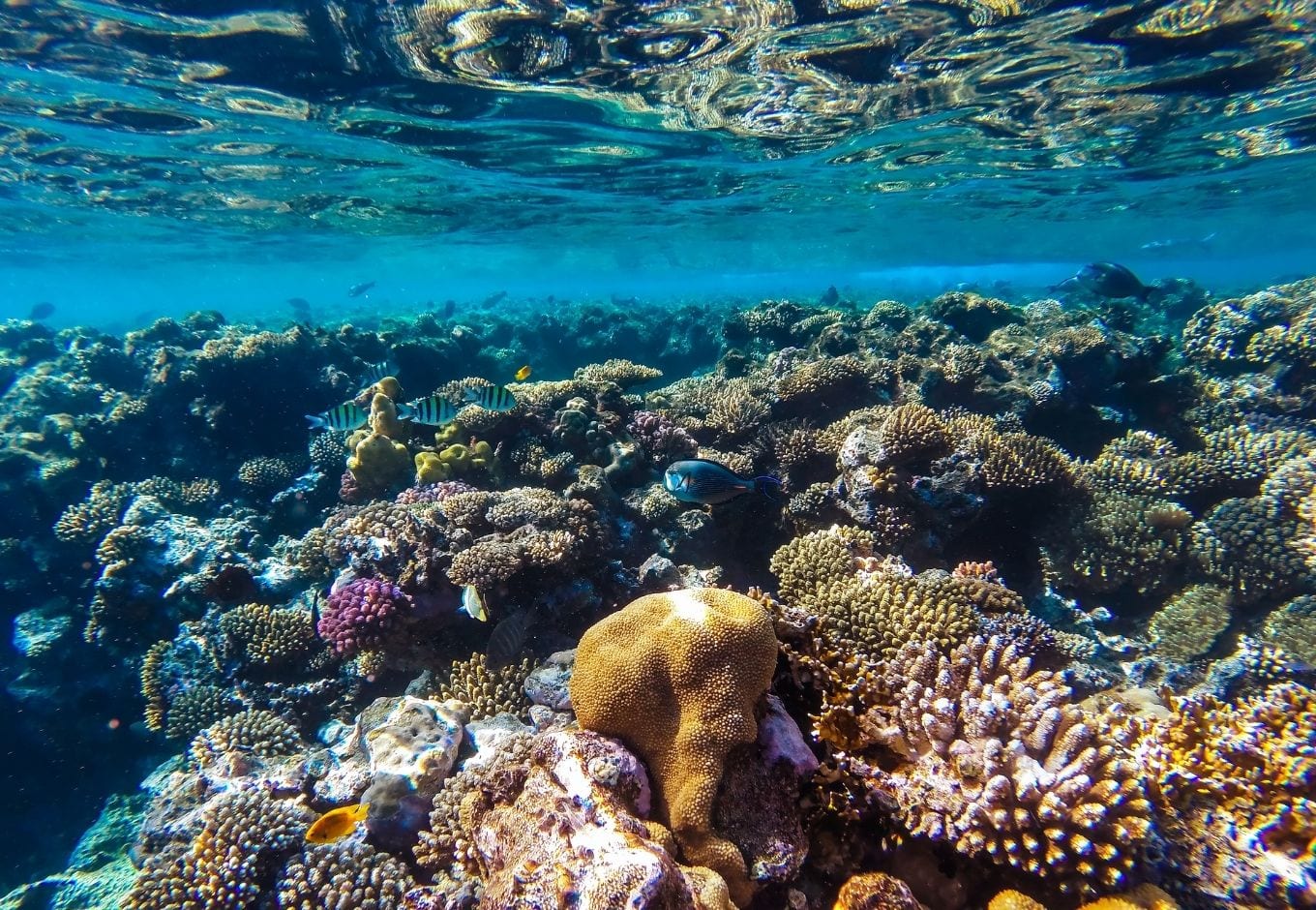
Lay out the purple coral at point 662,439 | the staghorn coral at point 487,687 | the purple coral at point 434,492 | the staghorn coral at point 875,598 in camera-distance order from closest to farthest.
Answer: the staghorn coral at point 875,598 < the staghorn coral at point 487,687 < the purple coral at point 434,492 < the purple coral at point 662,439

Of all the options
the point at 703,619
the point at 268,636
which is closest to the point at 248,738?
the point at 268,636

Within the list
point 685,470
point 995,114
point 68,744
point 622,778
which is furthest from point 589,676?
point 995,114

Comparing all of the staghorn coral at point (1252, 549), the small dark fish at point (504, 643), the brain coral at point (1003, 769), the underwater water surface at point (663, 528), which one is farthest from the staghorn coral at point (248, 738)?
the staghorn coral at point (1252, 549)

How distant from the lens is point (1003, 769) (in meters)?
3.02

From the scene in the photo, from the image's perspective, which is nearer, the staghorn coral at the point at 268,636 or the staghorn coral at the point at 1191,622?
the staghorn coral at the point at 1191,622

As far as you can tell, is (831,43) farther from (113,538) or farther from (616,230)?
(616,230)

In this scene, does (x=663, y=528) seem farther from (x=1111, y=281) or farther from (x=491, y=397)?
(x=1111, y=281)

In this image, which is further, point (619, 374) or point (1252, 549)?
point (619, 374)

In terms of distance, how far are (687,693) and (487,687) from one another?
2.94m

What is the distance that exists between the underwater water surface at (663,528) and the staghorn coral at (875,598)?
0.03 m

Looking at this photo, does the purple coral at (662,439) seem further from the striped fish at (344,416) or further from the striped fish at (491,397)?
the striped fish at (344,416)

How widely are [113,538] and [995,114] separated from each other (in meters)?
21.0

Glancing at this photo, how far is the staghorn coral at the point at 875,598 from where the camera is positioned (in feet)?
15.8

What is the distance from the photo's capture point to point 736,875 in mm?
2947
